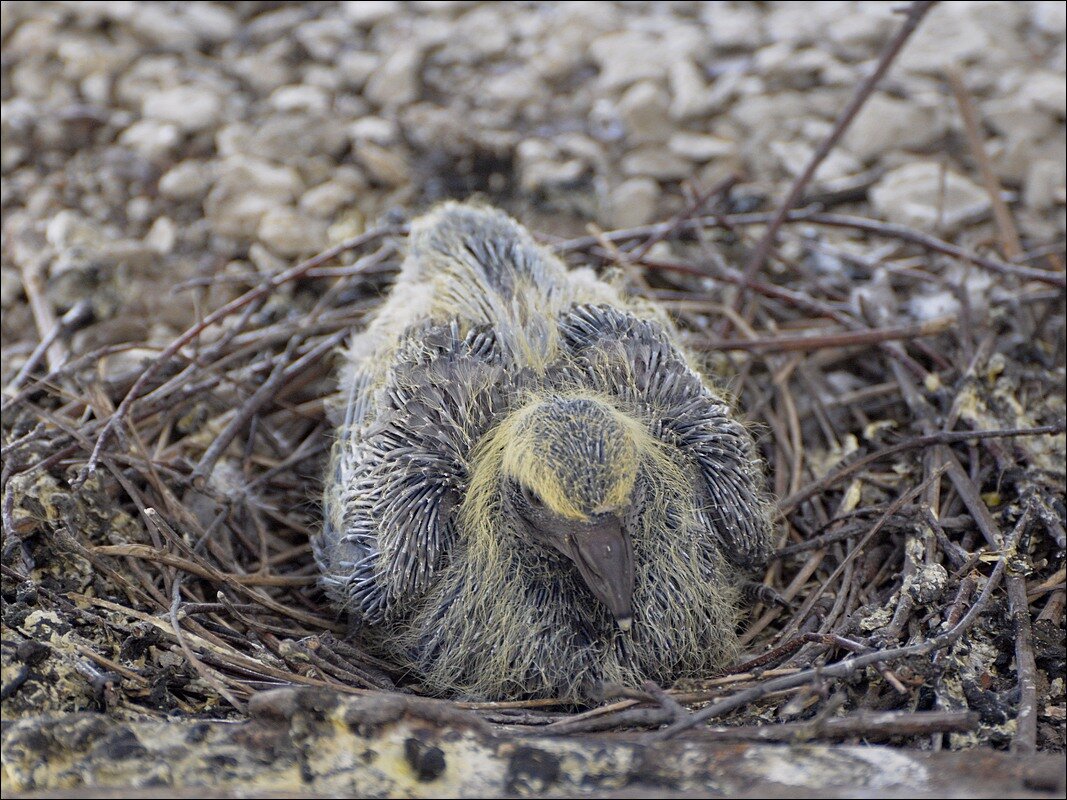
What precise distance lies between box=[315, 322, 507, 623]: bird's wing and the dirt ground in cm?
21

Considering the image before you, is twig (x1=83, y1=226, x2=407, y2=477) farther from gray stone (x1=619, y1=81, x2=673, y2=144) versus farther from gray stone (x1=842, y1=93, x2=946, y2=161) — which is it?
gray stone (x1=842, y1=93, x2=946, y2=161)

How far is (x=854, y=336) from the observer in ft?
11.3

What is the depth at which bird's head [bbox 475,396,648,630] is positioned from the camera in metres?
2.33

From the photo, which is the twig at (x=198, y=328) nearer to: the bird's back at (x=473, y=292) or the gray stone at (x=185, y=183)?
the bird's back at (x=473, y=292)

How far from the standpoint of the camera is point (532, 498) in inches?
97.6

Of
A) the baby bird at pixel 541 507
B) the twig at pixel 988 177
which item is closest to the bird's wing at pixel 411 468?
the baby bird at pixel 541 507

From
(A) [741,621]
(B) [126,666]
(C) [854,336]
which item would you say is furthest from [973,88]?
(B) [126,666]

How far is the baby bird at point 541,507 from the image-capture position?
242 cm

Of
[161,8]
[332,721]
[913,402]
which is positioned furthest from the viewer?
[161,8]

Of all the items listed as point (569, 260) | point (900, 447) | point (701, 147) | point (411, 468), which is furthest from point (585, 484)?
point (701, 147)

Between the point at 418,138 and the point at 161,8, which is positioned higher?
the point at 161,8

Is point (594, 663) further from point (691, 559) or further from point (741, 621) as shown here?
point (741, 621)

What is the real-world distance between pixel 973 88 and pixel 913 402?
221 cm

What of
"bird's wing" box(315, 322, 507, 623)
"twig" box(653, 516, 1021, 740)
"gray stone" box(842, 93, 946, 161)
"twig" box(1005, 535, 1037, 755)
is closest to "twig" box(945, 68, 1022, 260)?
"gray stone" box(842, 93, 946, 161)
